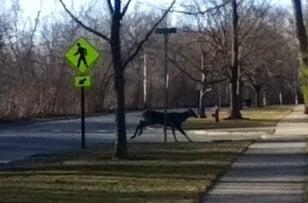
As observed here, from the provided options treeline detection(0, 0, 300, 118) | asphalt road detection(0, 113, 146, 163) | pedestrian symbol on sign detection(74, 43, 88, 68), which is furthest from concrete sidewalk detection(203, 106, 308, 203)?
treeline detection(0, 0, 300, 118)

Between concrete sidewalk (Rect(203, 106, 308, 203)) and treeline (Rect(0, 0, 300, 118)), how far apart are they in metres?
21.7

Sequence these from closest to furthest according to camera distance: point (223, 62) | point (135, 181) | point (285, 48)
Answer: point (135, 181) → point (223, 62) → point (285, 48)

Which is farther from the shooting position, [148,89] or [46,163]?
[148,89]

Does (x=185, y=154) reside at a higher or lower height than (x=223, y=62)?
lower

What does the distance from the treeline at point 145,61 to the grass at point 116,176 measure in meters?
23.2

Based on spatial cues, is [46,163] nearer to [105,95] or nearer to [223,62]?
[223,62]

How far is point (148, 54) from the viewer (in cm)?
9381

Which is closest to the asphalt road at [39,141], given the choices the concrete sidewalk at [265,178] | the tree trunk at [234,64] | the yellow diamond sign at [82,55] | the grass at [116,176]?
the grass at [116,176]

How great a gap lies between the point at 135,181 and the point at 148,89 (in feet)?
249

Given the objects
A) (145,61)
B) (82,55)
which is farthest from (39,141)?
(145,61)

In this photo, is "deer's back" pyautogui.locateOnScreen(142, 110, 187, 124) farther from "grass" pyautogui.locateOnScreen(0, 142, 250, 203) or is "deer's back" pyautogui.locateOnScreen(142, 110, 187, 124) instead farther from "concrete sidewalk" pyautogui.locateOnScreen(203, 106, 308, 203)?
"grass" pyautogui.locateOnScreen(0, 142, 250, 203)

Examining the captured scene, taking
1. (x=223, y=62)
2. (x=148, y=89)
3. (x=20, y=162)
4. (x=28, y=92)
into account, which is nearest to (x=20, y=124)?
(x=28, y=92)

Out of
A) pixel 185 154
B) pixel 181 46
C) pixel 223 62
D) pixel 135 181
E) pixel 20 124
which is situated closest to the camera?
pixel 135 181

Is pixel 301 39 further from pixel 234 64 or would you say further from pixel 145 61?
pixel 145 61
